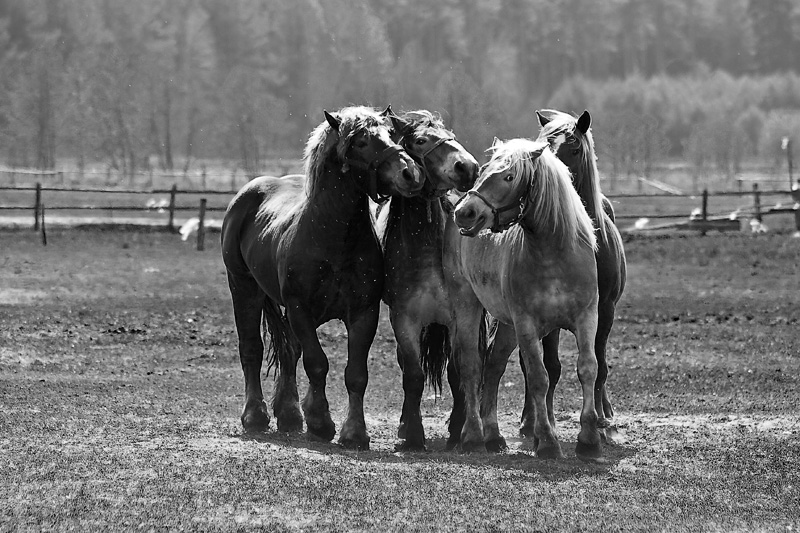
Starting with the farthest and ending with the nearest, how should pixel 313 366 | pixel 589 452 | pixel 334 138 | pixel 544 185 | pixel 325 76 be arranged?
pixel 325 76, pixel 313 366, pixel 334 138, pixel 589 452, pixel 544 185

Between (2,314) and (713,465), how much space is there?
11337 mm

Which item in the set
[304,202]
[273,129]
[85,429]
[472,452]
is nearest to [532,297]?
[472,452]

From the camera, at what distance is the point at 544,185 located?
7.70 metres

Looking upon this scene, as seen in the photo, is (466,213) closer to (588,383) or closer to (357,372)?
(588,383)

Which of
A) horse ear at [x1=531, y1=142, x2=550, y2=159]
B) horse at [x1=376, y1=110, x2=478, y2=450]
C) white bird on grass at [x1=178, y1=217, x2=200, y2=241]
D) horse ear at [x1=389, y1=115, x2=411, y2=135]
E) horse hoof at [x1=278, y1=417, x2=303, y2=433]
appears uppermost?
→ horse ear at [x1=389, y1=115, x2=411, y2=135]

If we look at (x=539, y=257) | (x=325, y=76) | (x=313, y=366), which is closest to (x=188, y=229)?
(x=313, y=366)

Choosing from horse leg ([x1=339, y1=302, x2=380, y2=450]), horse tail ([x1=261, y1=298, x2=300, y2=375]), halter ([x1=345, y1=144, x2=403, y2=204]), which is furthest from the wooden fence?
halter ([x1=345, y1=144, x2=403, y2=204])

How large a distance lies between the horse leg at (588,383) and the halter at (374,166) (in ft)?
5.35

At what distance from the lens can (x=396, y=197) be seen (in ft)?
28.6

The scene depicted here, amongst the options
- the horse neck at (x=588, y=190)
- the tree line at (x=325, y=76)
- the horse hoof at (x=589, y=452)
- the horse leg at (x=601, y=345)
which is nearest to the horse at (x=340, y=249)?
the horse neck at (x=588, y=190)

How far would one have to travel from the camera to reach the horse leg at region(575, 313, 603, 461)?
7.84 meters

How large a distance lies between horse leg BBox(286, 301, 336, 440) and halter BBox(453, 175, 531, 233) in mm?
1592

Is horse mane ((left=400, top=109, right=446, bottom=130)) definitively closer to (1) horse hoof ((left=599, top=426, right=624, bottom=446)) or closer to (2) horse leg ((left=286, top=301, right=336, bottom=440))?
(2) horse leg ((left=286, top=301, right=336, bottom=440))

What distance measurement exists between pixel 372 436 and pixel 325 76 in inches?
2380
